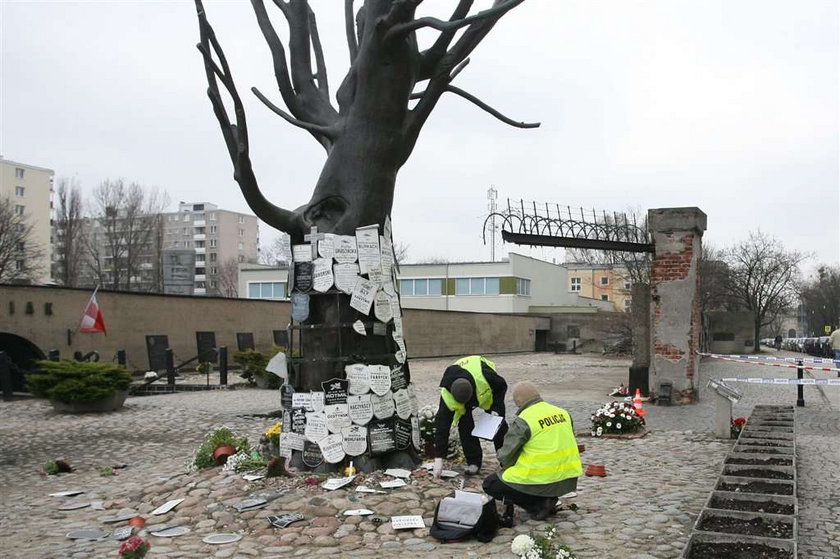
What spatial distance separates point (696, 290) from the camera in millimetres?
16047

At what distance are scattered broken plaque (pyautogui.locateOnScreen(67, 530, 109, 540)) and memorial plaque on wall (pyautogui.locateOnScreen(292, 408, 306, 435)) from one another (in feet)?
6.69

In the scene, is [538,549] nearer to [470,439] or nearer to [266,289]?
[470,439]

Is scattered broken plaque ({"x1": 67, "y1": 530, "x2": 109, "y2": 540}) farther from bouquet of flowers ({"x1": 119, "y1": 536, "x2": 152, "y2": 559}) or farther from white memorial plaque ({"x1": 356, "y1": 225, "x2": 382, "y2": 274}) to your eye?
white memorial plaque ({"x1": 356, "y1": 225, "x2": 382, "y2": 274})

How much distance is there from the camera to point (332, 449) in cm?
772

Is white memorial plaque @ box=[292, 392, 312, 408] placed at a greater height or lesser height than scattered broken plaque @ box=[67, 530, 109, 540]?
greater

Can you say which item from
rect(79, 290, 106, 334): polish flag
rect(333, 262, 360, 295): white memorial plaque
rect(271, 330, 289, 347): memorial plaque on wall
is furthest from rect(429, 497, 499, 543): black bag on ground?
rect(271, 330, 289, 347): memorial plaque on wall

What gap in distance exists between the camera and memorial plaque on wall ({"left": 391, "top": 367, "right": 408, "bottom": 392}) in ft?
27.0

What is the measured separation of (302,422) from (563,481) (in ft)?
9.30

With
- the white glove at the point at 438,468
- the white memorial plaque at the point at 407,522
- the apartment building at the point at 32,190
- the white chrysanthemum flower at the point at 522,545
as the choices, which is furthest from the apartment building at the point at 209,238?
the white chrysanthemum flower at the point at 522,545

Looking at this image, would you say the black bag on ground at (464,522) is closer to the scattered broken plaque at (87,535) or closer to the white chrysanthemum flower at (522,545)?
the white chrysanthemum flower at (522,545)

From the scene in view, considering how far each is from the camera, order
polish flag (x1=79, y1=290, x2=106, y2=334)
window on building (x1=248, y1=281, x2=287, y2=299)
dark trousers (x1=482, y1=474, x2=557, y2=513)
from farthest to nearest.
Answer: window on building (x1=248, y1=281, x2=287, y2=299)
polish flag (x1=79, y1=290, x2=106, y2=334)
dark trousers (x1=482, y1=474, x2=557, y2=513)

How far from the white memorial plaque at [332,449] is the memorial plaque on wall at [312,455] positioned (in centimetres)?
5

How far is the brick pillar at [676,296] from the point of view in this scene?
1597cm

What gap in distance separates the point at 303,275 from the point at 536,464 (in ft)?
10.8
